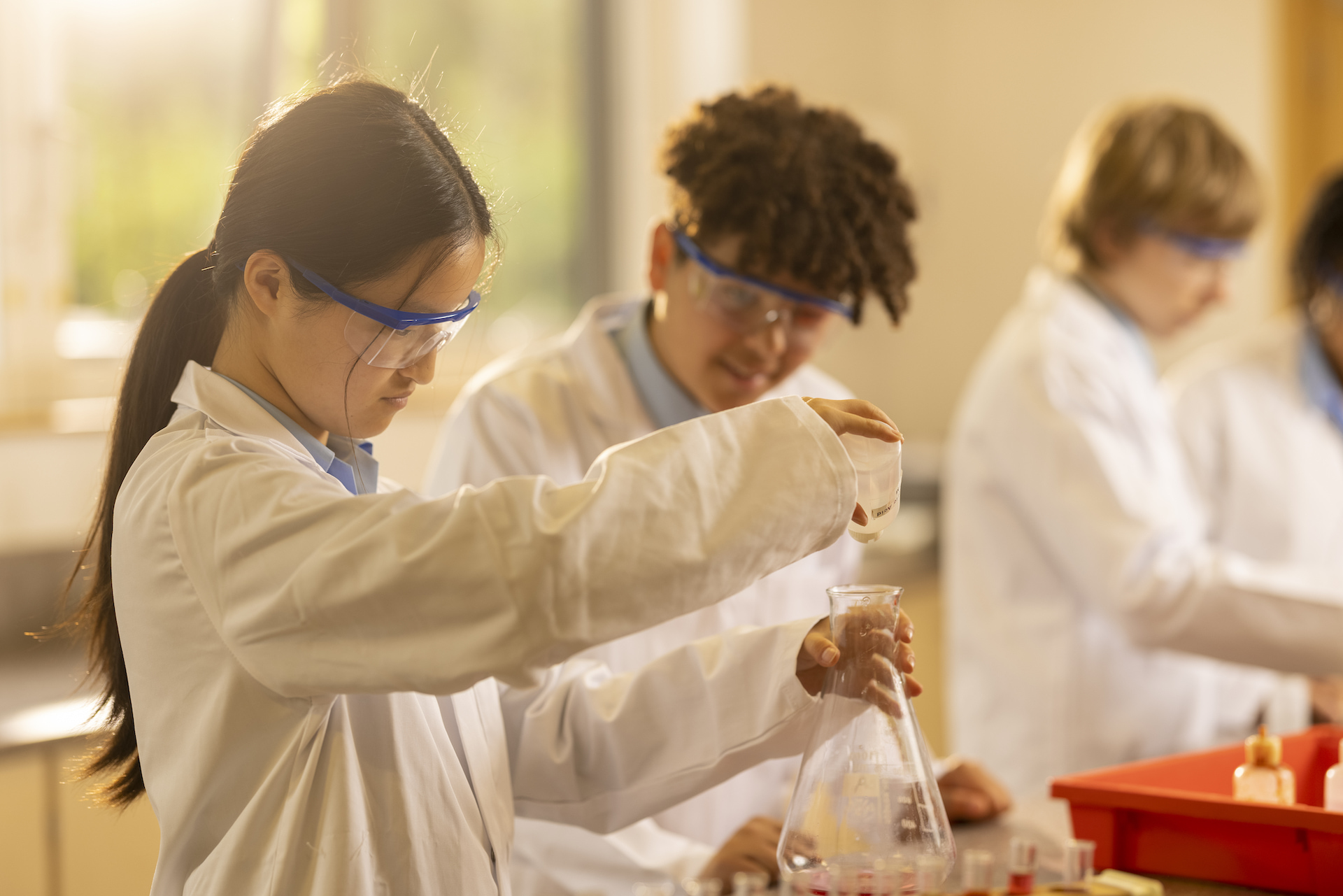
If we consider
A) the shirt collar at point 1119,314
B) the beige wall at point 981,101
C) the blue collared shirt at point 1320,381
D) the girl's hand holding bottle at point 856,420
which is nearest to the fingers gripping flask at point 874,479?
the girl's hand holding bottle at point 856,420

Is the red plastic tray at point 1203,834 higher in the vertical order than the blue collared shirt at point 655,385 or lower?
lower

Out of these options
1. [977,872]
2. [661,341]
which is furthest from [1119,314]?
[977,872]

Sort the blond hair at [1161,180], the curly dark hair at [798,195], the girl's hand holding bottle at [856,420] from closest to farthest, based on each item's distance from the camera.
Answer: the girl's hand holding bottle at [856,420]
the curly dark hair at [798,195]
the blond hair at [1161,180]

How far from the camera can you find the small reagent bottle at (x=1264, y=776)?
125cm

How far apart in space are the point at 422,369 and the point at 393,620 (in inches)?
9.6

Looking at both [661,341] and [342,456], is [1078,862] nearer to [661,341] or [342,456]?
[342,456]

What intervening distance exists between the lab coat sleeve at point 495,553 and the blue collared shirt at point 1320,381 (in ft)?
6.50

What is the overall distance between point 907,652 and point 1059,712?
1.24 m

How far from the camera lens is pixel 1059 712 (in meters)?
2.11

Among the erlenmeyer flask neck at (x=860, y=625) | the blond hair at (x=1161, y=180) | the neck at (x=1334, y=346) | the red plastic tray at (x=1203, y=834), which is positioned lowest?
the red plastic tray at (x=1203, y=834)

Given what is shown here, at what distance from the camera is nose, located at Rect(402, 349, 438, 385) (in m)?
0.95

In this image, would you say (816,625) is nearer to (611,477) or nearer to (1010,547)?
(611,477)

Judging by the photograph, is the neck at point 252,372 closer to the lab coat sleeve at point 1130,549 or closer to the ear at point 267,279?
the ear at point 267,279

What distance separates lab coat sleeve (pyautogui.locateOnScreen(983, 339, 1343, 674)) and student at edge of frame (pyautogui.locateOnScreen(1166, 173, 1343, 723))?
265 millimetres
